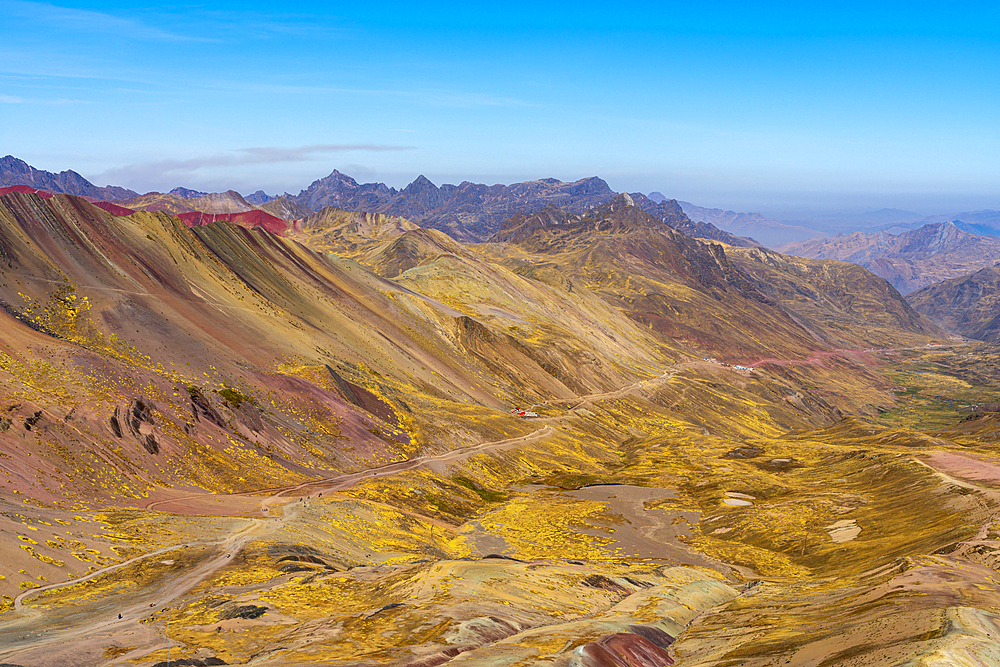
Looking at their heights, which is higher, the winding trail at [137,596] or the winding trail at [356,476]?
the winding trail at [137,596]

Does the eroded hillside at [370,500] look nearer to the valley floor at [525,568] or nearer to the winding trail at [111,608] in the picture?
the winding trail at [111,608]

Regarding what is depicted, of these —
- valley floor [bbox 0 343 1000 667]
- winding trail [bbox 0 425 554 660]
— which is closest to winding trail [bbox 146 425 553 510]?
Result: winding trail [bbox 0 425 554 660]

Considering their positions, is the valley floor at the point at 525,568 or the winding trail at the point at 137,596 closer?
the winding trail at the point at 137,596

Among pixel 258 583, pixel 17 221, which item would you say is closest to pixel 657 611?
pixel 258 583

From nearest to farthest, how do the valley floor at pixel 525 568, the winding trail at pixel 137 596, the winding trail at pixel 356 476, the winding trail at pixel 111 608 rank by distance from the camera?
the winding trail at pixel 111 608 < the winding trail at pixel 137 596 < the valley floor at pixel 525 568 < the winding trail at pixel 356 476

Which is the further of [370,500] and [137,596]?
[370,500]

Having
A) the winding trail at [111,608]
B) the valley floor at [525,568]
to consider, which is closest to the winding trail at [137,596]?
the winding trail at [111,608]

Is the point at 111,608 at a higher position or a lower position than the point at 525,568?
higher

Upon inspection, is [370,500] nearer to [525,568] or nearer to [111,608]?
[525,568]

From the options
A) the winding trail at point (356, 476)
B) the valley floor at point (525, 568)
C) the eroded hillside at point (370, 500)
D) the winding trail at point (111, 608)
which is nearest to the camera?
the winding trail at point (111, 608)

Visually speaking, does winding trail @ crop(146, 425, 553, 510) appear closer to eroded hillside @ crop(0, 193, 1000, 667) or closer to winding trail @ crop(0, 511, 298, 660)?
eroded hillside @ crop(0, 193, 1000, 667)

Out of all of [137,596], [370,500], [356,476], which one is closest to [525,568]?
[370,500]
